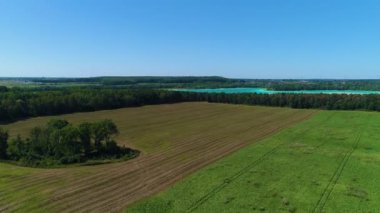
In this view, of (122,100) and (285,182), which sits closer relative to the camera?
(285,182)

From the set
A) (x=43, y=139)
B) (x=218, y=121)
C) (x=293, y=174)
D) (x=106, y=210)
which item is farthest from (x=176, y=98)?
(x=106, y=210)

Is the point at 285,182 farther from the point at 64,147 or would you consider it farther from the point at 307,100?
the point at 307,100

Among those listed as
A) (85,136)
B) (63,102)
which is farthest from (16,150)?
(63,102)

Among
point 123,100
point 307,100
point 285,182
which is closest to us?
point 285,182

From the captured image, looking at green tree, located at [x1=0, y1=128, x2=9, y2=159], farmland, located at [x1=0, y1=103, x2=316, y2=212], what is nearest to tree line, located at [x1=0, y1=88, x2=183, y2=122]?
farmland, located at [x1=0, y1=103, x2=316, y2=212]

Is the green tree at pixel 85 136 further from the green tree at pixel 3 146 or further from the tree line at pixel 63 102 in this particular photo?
the tree line at pixel 63 102
